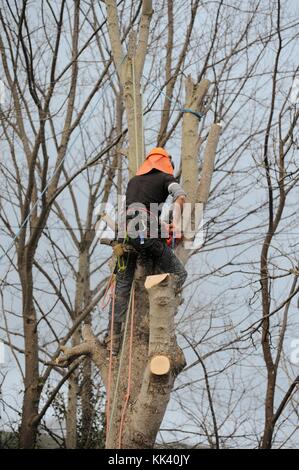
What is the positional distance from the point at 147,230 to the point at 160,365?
3.85 feet

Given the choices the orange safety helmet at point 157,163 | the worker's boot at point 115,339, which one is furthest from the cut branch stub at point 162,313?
the orange safety helmet at point 157,163

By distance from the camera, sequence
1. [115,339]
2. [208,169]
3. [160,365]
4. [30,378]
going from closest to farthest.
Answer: [160,365]
[115,339]
[208,169]
[30,378]

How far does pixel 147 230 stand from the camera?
4.73 meters

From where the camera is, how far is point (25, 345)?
8375 millimetres

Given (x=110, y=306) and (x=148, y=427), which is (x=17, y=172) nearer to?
(x=110, y=306)

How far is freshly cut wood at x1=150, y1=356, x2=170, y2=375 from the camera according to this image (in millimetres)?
3807

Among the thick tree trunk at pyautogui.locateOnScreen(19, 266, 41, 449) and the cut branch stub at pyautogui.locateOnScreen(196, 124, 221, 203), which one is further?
the thick tree trunk at pyautogui.locateOnScreen(19, 266, 41, 449)

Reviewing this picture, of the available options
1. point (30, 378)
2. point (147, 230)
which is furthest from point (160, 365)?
point (30, 378)

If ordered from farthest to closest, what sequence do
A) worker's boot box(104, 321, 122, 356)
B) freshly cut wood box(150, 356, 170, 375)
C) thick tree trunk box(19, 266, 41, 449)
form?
thick tree trunk box(19, 266, 41, 449) → worker's boot box(104, 321, 122, 356) → freshly cut wood box(150, 356, 170, 375)

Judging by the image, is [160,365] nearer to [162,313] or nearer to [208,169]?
[162,313]

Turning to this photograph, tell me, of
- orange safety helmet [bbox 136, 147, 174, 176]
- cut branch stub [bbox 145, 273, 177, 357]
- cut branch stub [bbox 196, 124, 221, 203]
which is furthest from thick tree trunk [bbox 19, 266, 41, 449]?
cut branch stub [bbox 145, 273, 177, 357]

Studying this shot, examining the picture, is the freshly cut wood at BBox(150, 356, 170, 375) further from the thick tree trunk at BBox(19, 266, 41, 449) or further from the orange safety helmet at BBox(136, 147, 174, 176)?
the thick tree trunk at BBox(19, 266, 41, 449)

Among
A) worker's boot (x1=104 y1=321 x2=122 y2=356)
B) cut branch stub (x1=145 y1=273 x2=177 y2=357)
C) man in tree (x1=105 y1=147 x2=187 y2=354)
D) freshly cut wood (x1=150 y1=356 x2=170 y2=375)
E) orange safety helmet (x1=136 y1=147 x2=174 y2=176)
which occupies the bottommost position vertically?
freshly cut wood (x1=150 y1=356 x2=170 y2=375)
